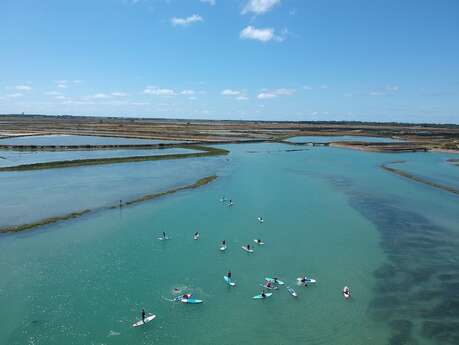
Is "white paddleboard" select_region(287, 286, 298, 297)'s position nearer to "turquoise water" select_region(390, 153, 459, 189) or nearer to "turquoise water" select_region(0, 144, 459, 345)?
"turquoise water" select_region(0, 144, 459, 345)

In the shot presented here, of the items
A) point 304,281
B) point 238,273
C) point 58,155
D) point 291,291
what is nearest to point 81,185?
point 238,273

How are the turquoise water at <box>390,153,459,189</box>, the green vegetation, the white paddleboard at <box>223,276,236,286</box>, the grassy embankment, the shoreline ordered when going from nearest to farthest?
the white paddleboard at <box>223,276,236,286</box> < the shoreline < the grassy embankment < the green vegetation < the turquoise water at <box>390,153,459,189</box>

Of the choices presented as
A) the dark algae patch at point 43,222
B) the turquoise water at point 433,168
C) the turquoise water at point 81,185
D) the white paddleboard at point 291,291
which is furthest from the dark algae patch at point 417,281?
the turquoise water at point 81,185

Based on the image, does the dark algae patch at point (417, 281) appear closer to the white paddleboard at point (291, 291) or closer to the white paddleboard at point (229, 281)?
the white paddleboard at point (291, 291)

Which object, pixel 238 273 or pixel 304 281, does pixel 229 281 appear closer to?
pixel 238 273

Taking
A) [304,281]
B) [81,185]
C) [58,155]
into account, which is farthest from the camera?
[58,155]

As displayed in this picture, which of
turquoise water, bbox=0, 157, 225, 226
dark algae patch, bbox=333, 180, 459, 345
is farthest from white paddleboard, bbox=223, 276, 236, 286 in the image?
turquoise water, bbox=0, 157, 225, 226

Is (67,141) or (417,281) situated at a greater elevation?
(67,141)
